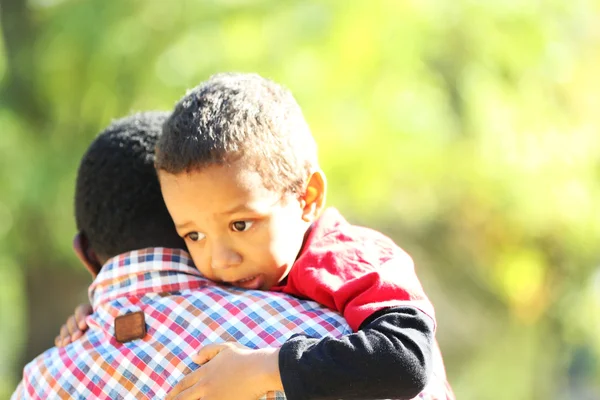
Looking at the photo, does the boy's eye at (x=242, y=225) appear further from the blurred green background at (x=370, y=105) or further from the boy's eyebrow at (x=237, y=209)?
the blurred green background at (x=370, y=105)

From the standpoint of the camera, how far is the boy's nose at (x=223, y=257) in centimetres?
175

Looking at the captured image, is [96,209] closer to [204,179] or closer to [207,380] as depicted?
[204,179]

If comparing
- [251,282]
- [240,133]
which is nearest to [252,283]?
[251,282]

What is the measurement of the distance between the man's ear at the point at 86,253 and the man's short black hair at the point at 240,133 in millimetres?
406

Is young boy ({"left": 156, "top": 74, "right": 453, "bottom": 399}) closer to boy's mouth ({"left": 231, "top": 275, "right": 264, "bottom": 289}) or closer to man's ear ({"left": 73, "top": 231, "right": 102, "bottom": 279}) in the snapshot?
boy's mouth ({"left": 231, "top": 275, "right": 264, "bottom": 289})

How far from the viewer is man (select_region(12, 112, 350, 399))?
64.5 inches

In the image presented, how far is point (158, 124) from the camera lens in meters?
2.10

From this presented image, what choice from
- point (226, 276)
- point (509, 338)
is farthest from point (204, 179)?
point (509, 338)

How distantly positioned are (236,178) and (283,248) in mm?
213

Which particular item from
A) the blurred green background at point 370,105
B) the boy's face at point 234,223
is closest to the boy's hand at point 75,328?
the boy's face at point 234,223

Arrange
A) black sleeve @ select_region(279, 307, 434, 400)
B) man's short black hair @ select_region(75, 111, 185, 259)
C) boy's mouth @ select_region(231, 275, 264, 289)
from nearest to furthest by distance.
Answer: black sleeve @ select_region(279, 307, 434, 400) < boy's mouth @ select_region(231, 275, 264, 289) < man's short black hair @ select_region(75, 111, 185, 259)

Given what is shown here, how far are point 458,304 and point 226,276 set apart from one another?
8.13 meters

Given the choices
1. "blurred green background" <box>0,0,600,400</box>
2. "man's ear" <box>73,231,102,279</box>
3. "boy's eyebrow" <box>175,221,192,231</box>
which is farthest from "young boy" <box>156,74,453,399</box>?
"blurred green background" <box>0,0,600,400</box>

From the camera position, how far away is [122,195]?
1979mm
